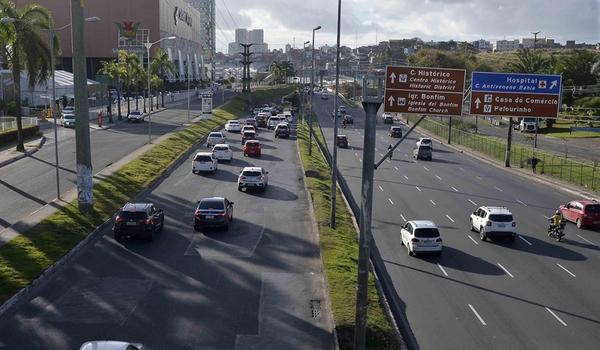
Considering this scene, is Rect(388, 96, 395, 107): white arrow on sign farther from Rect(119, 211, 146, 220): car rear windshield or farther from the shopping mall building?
the shopping mall building

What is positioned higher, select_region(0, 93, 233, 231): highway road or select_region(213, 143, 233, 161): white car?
select_region(213, 143, 233, 161): white car

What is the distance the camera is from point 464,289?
925 inches

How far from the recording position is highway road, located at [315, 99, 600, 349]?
19250mm

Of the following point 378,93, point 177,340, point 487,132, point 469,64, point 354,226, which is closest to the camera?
point 378,93

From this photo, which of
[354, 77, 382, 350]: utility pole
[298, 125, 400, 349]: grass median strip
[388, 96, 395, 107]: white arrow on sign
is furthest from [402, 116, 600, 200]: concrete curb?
[354, 77, 382, 350]: utility pole

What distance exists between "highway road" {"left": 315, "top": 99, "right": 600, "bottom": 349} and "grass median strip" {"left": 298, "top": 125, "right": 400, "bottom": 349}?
3.96ft

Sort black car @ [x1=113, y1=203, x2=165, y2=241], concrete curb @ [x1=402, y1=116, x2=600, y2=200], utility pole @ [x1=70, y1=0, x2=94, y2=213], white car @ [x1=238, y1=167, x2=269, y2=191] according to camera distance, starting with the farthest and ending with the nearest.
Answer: concrete curb @ [x1=402, y1=116, x2=600, y2=200]
white car @ [x1=238, y1=167, x2=269, y2=191]
utility pole @ [x1=70, y1=0, x2=94, y2=213]
black car @ [x1=113, y1=203, x2=165, y2=241]

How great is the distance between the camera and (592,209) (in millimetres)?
34844

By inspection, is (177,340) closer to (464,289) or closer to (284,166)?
(464,289)

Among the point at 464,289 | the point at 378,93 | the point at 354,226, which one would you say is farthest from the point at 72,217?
the point at 378,93

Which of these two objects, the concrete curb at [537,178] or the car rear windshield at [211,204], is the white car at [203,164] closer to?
the car rear windshield at [211,204]

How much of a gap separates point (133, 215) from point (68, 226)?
3052 millimetres

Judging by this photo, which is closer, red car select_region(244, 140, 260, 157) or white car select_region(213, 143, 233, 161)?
white car select_region(213, 143, 233, 161)

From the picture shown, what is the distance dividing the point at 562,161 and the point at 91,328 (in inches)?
1898
